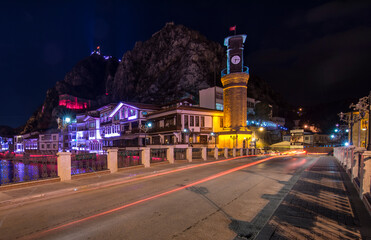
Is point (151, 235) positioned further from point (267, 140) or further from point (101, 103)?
point (101, 103)

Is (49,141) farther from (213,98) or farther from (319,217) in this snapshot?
(319,217)

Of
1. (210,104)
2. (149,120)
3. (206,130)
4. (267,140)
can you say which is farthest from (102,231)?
(267,140)

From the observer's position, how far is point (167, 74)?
8700 centimetres

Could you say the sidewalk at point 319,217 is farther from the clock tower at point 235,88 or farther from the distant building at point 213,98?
the distant building at point 213,98

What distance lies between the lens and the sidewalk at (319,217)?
424cm

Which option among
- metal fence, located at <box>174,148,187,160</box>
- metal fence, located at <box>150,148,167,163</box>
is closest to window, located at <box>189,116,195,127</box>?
metal fence, located at <box>174,148,187,160</box>

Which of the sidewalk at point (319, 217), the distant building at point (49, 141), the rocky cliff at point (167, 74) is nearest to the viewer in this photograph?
the sidewalk at point (319, 217)

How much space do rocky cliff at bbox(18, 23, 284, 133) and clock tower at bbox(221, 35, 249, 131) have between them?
2951 cm

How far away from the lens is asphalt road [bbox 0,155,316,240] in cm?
Result: 470

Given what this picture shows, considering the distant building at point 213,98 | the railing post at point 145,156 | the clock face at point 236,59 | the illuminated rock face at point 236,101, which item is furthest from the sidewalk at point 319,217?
the distant building at point 213,98

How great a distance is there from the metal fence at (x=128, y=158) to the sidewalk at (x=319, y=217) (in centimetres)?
1161

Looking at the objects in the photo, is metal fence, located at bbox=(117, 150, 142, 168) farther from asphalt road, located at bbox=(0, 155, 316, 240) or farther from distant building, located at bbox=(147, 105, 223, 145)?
distant building, located at bbox=(147, 105, 223, 145)

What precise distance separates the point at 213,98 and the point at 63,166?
147 feet

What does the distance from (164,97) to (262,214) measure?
74353mm
